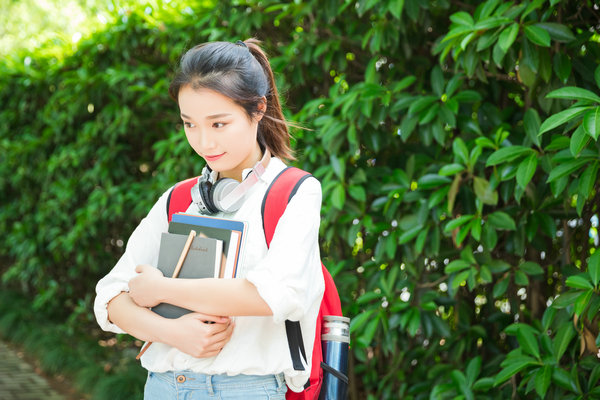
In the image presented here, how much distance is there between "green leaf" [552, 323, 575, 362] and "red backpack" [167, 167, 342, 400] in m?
0.92

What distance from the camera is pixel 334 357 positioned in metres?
1.54

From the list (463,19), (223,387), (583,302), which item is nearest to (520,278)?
(583,302)

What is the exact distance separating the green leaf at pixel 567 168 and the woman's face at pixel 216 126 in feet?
3.20

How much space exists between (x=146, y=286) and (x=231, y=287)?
0.21 m

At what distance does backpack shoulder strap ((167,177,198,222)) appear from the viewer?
1.57 meters

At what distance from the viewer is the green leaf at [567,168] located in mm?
1909

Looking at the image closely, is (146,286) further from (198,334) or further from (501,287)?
(501,287)

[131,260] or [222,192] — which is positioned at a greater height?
[222,192]

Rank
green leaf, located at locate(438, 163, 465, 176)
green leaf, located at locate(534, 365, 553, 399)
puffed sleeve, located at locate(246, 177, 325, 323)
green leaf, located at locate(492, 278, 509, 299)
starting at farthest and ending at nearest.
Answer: green leaf, located at locate(492, 278, 509, 299), green leaf, located at locate(438, 163, 465, 176), green leaf, located at locate(534, 365, 553, 399), puffed sleeve, located at locate(246, 177, 325, 323)

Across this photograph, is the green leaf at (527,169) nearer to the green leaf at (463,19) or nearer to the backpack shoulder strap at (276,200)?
the green leaf at (463,19)

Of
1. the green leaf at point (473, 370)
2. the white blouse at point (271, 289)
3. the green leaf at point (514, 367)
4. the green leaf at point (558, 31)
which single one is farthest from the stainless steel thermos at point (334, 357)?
the green leaf at point (558, 31)

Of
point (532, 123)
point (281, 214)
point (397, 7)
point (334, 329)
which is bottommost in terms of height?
point (334, 329)

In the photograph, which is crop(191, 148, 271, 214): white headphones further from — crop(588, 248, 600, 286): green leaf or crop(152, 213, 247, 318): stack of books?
crop(588, 248, 600, 286): green leaf

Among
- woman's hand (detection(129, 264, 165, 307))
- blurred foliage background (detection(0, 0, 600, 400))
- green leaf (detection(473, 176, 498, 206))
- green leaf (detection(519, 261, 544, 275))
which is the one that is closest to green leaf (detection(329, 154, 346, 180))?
blurred foliage background (detection(0, 0, 600, 400))
